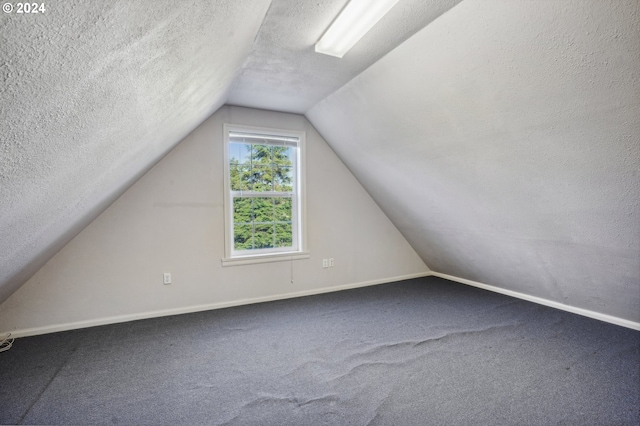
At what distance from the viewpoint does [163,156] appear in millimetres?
3338

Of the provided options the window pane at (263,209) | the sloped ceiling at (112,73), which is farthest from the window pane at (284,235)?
the sloped ceiling at (112,73)

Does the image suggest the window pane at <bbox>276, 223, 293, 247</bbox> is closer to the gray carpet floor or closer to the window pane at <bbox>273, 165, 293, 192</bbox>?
the window pane at <bbox>273, 165, 293, 192</bbox>

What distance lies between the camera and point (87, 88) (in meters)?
0.98

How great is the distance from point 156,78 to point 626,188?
280 cm

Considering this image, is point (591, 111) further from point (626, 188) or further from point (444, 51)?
point (444, 51)

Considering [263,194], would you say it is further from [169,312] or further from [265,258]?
[169,312]

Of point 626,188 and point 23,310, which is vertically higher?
point 626,188

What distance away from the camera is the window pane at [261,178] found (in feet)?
12.8

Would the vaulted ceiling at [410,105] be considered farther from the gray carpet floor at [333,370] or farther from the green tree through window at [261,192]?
the gray carpet floor at [333,370]

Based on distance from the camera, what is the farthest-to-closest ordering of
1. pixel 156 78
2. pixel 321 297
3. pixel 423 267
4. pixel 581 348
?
pixel 423 267, pixel 321 297, pixel 581 348, pixel 156 78

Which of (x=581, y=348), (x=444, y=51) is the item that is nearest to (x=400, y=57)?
(x=444, y=51)

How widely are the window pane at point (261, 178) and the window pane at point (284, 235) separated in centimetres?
51

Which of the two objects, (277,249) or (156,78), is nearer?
(156,78)

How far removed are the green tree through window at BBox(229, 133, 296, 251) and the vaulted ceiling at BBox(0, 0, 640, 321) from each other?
58cm
